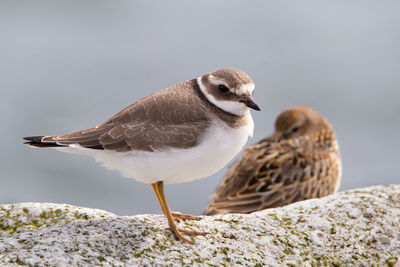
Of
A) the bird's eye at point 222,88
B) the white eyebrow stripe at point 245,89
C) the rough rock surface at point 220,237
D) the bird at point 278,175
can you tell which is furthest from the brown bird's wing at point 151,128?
the bird at point 278,175

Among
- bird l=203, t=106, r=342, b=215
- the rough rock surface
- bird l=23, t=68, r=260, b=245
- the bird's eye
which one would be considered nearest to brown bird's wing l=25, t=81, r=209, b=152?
bird l=23, t=68, r=260, b=245

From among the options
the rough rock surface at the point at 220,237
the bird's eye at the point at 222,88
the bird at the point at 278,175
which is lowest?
the rough rock surface at the point at 220,237

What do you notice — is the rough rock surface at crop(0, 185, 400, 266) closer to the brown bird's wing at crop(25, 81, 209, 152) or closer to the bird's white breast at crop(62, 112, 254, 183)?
the bird's white breast at crop(62, 112, 254, 183)

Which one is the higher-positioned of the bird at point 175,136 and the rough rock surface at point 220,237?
the bird at point 175,136

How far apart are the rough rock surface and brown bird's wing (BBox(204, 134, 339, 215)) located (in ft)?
11.5

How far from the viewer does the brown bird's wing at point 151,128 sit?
22.0ft

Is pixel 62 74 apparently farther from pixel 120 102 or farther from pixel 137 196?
pixel 137 196

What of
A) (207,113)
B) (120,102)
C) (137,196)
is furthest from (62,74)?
(207,113)

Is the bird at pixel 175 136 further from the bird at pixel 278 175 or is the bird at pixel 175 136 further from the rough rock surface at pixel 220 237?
the bird at pixel 278 175

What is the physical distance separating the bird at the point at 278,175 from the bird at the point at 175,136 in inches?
155

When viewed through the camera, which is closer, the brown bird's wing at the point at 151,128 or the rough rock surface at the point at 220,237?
the rough rock surface at the point at 220,237

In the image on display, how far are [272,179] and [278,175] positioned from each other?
19cm

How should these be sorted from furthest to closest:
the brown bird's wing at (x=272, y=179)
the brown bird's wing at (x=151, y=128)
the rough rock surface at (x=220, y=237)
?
the brown bird's wing at (x=272, y=179) < the brown bird's wing at (x=151, y=128) < the rough rock surface at (x=220, y=237)

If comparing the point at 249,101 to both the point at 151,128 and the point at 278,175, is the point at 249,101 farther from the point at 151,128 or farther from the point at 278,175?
the point at 278,175
